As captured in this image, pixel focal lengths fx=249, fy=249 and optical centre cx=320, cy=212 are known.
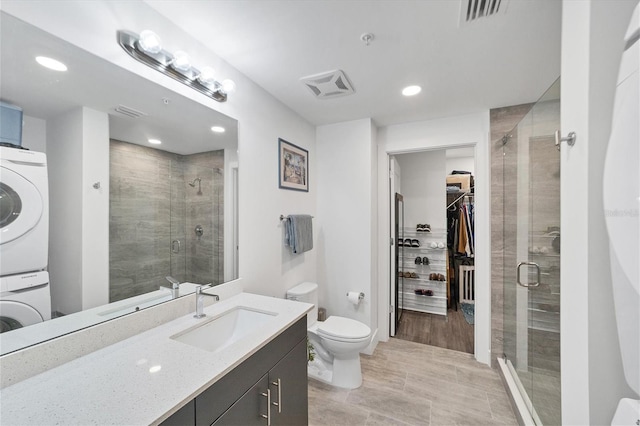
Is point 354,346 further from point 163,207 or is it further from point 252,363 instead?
point 163,207

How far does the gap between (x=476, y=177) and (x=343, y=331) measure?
1.95 metres

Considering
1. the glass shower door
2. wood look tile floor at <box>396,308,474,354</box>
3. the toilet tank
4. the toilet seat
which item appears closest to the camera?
the glass shower door

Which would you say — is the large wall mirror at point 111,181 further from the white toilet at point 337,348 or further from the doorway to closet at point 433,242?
the doorway to closet at point 433,242

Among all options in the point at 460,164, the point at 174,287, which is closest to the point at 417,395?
the point at 174,287

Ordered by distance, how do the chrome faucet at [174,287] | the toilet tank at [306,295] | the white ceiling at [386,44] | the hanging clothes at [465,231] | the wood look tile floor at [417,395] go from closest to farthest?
the white ceiling at [386,44] → the chrome faucet at [174,287] → the wood look tile floor at [417,395] → the toilet tank at [306,295] → the hanging clothes at [465,231]

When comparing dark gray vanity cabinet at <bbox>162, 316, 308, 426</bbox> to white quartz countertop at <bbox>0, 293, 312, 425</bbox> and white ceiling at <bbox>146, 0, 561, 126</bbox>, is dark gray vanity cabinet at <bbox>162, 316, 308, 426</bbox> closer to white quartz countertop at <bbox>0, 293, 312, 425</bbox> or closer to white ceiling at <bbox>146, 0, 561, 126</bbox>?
white quartz countertop at <bbox>0, 293, 312, 425</bbox>

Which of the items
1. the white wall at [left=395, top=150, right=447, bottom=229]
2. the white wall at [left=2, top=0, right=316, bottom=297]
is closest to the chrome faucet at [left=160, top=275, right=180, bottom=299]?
the white wall at [left=2, top=0, right=316, bottom=297]

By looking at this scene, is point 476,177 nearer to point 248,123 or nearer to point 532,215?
point 532,215

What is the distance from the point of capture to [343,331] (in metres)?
2.05

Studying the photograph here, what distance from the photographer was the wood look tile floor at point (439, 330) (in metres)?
2.76

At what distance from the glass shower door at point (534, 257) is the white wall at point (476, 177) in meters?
0.16

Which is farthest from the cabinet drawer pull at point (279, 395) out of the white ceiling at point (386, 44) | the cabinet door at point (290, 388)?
the white ceiling at point (386, 44)

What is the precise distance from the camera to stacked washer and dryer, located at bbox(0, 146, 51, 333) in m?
0.78

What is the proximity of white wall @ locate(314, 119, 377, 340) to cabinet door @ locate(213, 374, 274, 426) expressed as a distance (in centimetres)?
163
